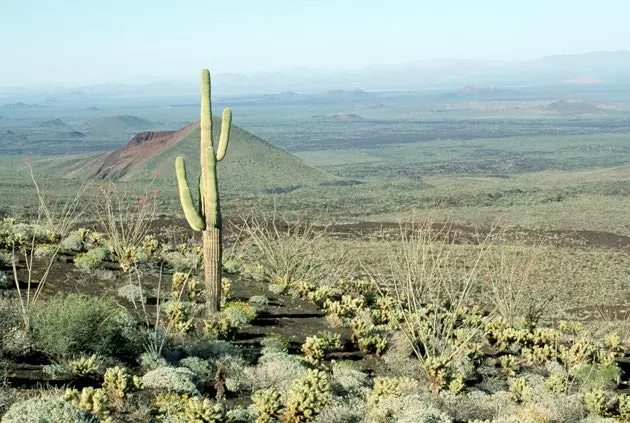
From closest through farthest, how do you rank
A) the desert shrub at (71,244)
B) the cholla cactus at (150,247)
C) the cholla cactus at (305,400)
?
the cholla cactus at (305,400), the desert shrub at (71,244), the cholla cactus at (150,247)

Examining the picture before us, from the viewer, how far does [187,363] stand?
30.4 ft

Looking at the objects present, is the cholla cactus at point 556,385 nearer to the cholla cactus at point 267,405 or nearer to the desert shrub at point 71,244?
the cholla cactus at point 267,405

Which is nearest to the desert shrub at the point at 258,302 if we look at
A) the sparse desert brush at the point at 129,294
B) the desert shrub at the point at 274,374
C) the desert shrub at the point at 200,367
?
the sparse desert brush at the point at 129,294

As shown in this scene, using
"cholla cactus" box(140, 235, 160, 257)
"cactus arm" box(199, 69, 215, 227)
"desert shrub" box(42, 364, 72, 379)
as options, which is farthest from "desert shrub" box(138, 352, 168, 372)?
"cholla cactus" box(140, 235, 160, 257)

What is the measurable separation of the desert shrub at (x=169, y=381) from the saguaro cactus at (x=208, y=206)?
142 inches

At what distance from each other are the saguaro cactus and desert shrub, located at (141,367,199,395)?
3603 mm

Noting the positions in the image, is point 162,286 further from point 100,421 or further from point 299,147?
point 299,147

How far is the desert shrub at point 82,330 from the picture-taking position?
28.5 feet

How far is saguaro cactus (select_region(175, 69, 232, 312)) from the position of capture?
11.7 metres

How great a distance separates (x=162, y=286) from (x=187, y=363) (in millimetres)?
4843

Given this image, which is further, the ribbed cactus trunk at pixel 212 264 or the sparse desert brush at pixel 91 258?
the sparse desert brush at pixel 91 258

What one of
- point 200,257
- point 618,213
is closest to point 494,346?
point 200,257

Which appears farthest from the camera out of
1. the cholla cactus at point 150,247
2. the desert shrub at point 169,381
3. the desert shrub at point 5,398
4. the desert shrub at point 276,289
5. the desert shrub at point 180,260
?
the cholla cactus at point 150,247

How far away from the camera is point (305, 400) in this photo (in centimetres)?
779
